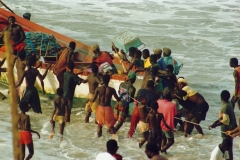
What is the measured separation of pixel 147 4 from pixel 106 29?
616cm

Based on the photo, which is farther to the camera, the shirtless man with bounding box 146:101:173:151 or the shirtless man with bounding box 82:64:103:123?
the shirtless man with bounding box 82:64:103:123

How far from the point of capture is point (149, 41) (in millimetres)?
23641

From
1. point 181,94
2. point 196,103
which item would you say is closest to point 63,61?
point 181,94

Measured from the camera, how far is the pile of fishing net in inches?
610

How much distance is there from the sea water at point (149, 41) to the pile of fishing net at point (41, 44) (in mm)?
1088

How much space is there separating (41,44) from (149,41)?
8.50m

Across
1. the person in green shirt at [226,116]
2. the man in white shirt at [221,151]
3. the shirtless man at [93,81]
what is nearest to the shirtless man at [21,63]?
the shirtless man at [93,81]

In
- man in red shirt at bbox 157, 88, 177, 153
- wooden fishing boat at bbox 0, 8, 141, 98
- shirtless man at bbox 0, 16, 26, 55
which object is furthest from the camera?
shirtless man at bbox 0, 16, 26, 55

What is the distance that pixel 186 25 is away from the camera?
26.7 meters

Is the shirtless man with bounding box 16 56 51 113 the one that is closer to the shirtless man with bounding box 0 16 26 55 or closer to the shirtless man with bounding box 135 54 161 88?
the shirtless man with bounding box 0 16 26 55

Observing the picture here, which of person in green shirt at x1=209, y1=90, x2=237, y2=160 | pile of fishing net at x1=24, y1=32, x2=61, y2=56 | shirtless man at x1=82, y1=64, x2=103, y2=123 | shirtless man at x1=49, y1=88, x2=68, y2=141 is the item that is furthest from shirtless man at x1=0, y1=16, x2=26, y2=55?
person in green shirt at x1=209, y1=90, x2=237, y2=160

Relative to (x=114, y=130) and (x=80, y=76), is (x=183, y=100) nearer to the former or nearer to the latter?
(x=114, y=130)

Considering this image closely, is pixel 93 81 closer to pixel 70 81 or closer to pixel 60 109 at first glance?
pixel 70 81

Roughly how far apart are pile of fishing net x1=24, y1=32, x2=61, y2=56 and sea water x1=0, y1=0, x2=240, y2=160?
3.57 feet
